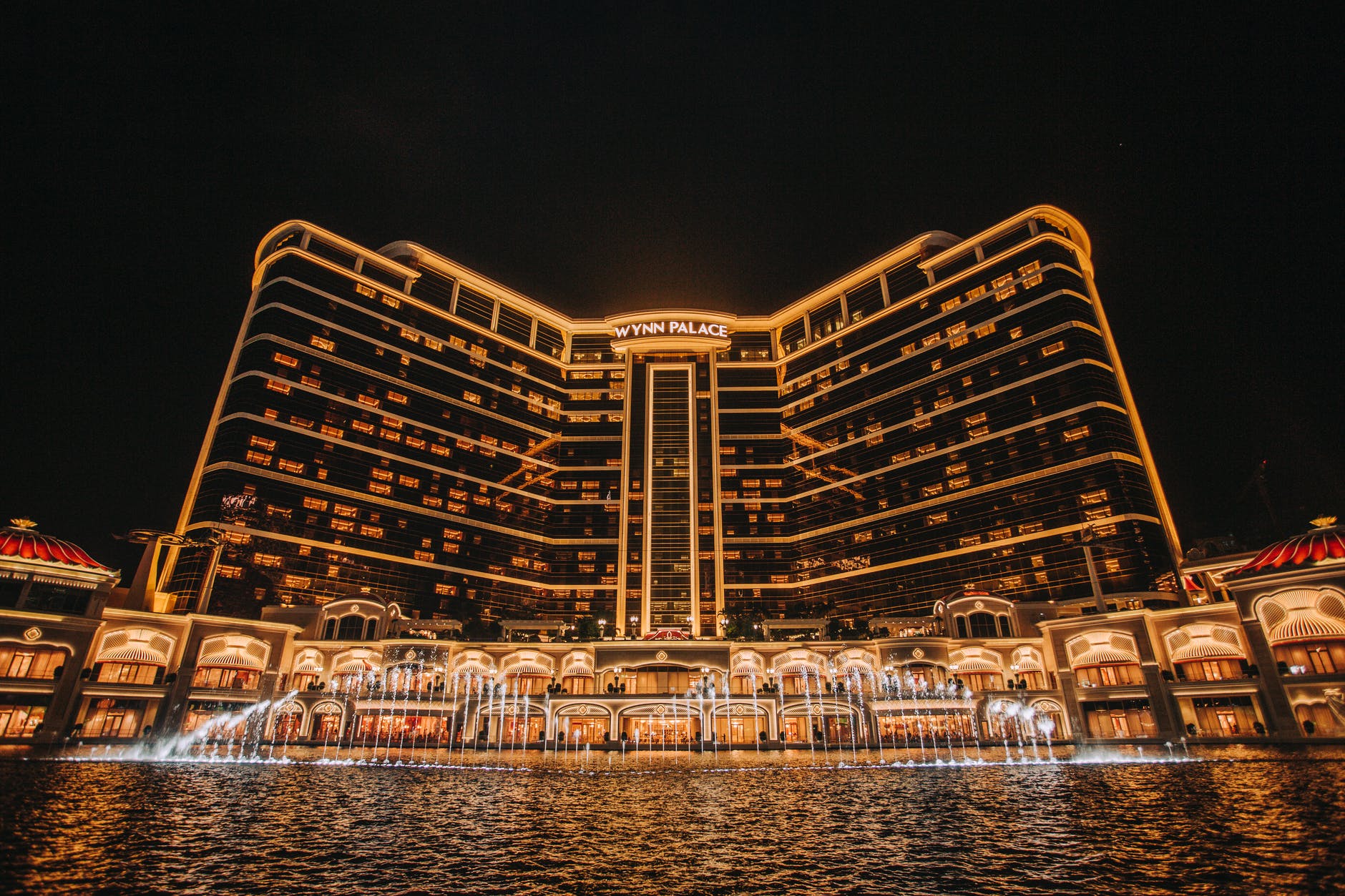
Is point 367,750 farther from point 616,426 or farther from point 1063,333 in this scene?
point 1063,333

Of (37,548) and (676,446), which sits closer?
(37,548)

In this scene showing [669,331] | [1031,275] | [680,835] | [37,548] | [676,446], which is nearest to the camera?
[680,835]

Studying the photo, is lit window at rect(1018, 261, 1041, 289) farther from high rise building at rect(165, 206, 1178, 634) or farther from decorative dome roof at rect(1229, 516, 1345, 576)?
decorative dome roof at rect(1229, 516, 1345, 576)

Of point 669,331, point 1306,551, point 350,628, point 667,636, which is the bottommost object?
point 667,636

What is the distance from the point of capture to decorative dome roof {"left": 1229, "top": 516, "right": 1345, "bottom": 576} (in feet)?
166

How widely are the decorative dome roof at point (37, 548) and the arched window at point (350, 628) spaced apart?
24.4m

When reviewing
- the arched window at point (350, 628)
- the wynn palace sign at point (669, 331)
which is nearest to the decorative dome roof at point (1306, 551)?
the arched window at point (350, 628)

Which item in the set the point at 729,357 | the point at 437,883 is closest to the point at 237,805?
the point at 437,883

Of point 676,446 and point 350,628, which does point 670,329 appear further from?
point 350,628

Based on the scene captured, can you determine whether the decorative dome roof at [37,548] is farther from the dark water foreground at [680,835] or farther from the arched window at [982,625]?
the arched window at [982,625]

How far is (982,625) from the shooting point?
7825 centimetres

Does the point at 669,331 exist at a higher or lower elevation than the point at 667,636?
higher

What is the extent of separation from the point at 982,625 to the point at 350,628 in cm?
7756

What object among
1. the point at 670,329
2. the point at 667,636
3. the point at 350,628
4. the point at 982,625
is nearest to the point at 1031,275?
the point at 982,625
